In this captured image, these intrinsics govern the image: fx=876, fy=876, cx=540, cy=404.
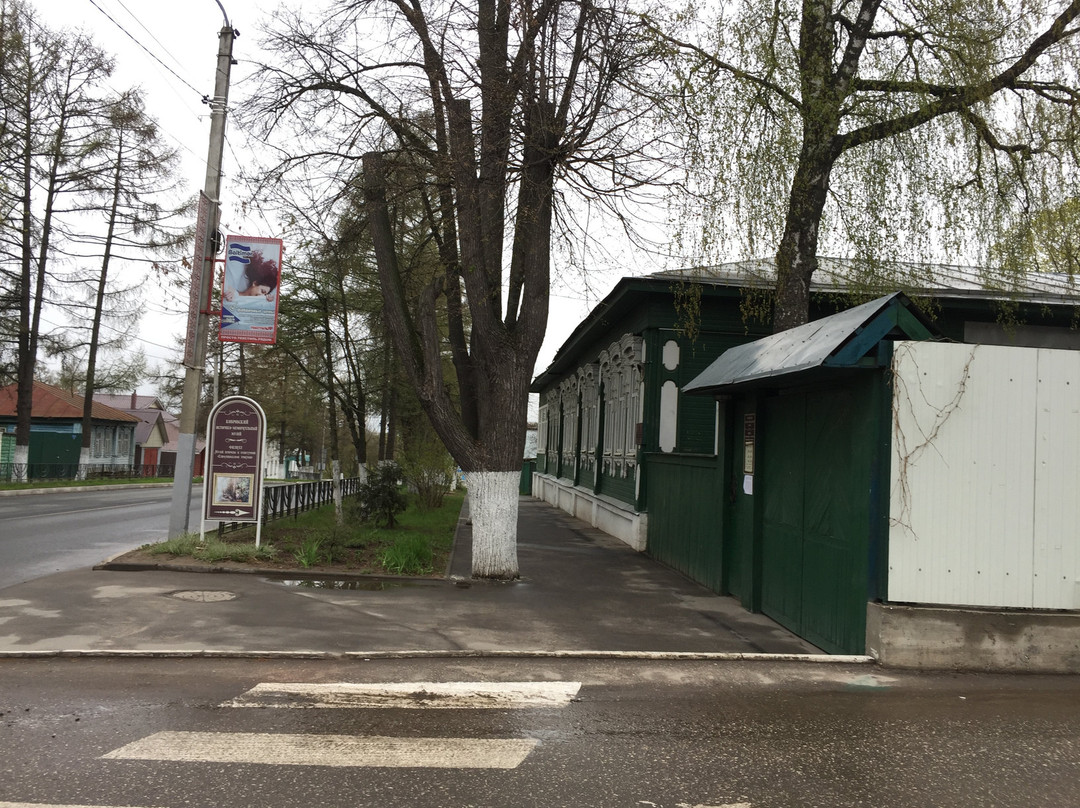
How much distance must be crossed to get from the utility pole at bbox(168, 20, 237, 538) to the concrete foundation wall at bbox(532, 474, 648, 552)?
7525 mm

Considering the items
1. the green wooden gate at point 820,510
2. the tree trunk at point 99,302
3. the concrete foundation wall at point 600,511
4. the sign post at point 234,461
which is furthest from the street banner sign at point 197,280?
the tree trunk at point 99,302

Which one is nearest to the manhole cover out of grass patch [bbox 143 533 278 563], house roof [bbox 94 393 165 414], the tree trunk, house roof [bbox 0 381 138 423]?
grass patch [bbox 143 533 278 563]

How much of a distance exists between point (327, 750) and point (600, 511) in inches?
614

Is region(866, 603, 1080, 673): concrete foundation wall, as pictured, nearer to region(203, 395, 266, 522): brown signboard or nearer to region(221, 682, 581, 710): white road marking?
region(221, 682, 581, 710): white road marking

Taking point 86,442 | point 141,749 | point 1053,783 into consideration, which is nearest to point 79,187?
point 86,442

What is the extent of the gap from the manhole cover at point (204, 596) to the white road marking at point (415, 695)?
348 cm

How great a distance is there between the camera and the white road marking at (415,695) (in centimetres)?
572

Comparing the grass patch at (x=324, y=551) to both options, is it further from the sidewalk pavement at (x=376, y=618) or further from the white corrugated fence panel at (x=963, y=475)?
the white corrugated fence panel at (x=963, y=475)

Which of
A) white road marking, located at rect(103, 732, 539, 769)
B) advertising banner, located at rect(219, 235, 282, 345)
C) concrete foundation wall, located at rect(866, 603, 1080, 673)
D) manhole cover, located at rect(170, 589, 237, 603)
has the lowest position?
manhole cover, located at rect(170, 589, 237, 603)

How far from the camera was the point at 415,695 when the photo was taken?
596 cm

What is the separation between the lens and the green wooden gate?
7.21 metres

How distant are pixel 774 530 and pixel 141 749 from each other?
6.40m

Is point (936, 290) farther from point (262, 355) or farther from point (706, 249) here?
point (262, 355)

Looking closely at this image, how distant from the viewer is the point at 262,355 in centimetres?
2214
